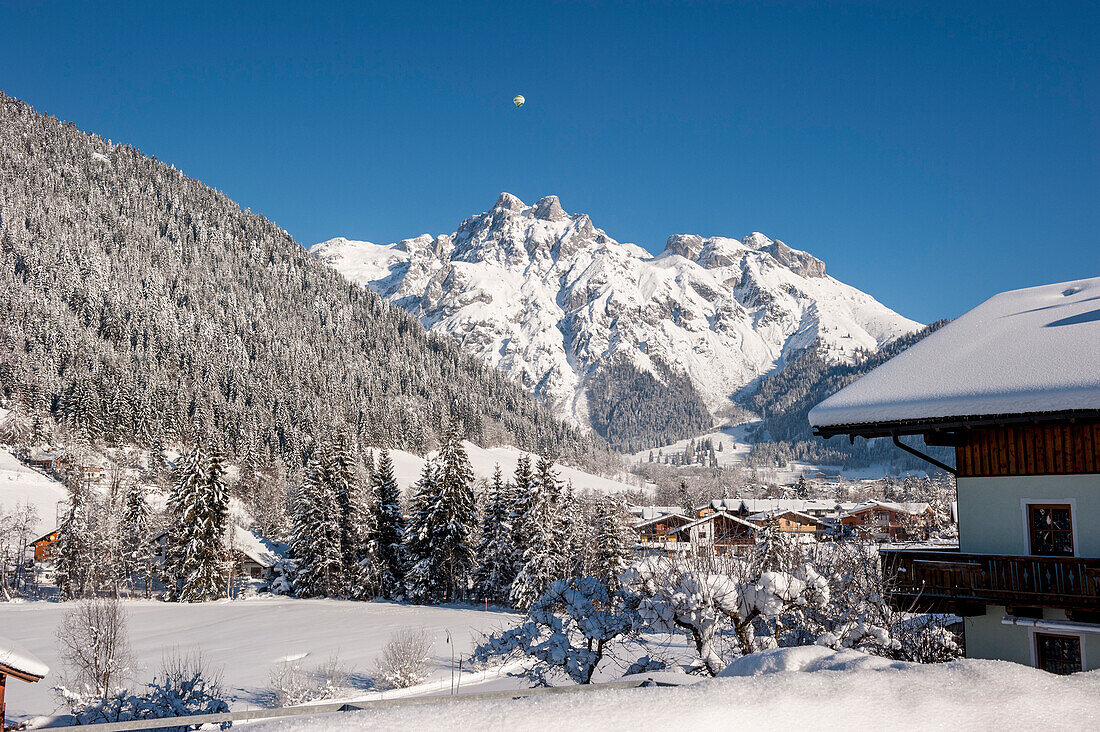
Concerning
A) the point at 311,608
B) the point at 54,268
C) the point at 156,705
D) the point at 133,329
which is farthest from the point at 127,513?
the point at 54,268

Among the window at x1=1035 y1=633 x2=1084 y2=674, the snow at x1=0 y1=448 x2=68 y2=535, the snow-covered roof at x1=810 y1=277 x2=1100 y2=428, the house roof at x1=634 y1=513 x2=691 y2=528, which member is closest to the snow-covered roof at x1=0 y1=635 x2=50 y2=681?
the snow-covered roof at x1=810 y1=277 x2=1100 y2=428

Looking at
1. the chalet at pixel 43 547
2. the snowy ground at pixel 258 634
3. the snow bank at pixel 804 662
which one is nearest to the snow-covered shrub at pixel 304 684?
the snowy ground at pixel 258 634

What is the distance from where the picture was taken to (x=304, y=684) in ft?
85.6

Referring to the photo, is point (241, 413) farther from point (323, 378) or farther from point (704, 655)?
point (704, 655)

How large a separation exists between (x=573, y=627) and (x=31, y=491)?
95.6 meters

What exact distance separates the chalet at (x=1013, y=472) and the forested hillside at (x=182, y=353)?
91.4 metres

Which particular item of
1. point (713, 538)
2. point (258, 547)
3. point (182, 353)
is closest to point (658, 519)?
point (258, 547)

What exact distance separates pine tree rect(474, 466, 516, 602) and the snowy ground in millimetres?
2572

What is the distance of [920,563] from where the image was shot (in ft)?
35.3

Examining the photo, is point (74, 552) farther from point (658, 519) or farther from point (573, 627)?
point (573, 627)

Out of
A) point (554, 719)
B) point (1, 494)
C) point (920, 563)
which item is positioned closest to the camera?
point (554, 719)

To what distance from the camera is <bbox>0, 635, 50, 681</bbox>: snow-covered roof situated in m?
8.98

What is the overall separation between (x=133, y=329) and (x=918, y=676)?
16342 cm

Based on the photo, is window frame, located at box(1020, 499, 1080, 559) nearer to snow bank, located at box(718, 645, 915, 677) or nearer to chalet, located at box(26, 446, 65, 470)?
snow bank, located at box(718, 645, 915, 677)
